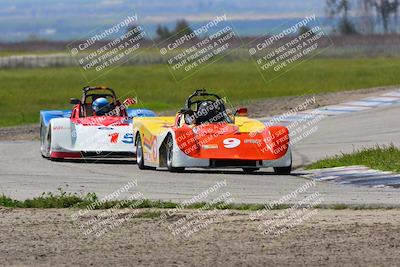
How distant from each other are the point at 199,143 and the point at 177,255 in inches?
373

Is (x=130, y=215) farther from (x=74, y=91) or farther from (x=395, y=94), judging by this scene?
(x=74, y=91)

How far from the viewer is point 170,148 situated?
21.2 m

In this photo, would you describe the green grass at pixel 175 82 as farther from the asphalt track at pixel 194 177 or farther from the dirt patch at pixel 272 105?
the asphalt track at pixel 194 177

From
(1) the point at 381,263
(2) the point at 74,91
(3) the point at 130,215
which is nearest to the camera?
(1) the point at 381,263

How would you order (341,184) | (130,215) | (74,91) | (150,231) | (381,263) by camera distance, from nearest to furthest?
1. (381,263)
2. (150,231)
3. (130,215)
4. (341,184)
5. (74,91)

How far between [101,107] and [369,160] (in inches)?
270

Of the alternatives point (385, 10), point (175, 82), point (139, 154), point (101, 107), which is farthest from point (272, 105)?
point (385, 10)

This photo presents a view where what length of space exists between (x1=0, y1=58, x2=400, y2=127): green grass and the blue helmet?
1312 centimetres

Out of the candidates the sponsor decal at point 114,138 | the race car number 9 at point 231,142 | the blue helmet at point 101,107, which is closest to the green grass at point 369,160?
the race car number 9 at point 231,142

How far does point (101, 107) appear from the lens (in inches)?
1017

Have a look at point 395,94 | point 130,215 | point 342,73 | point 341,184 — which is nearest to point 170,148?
point 341,184

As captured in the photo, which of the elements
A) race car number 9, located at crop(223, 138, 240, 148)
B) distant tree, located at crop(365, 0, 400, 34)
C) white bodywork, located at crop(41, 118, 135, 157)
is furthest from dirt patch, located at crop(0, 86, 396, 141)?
distant tree, located at crop(365, 0, 400, 34)

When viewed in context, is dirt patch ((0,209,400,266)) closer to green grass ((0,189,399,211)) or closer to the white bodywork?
green grass ((0,189,399,211))

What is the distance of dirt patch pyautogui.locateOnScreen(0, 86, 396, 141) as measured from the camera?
32781 millimetres
